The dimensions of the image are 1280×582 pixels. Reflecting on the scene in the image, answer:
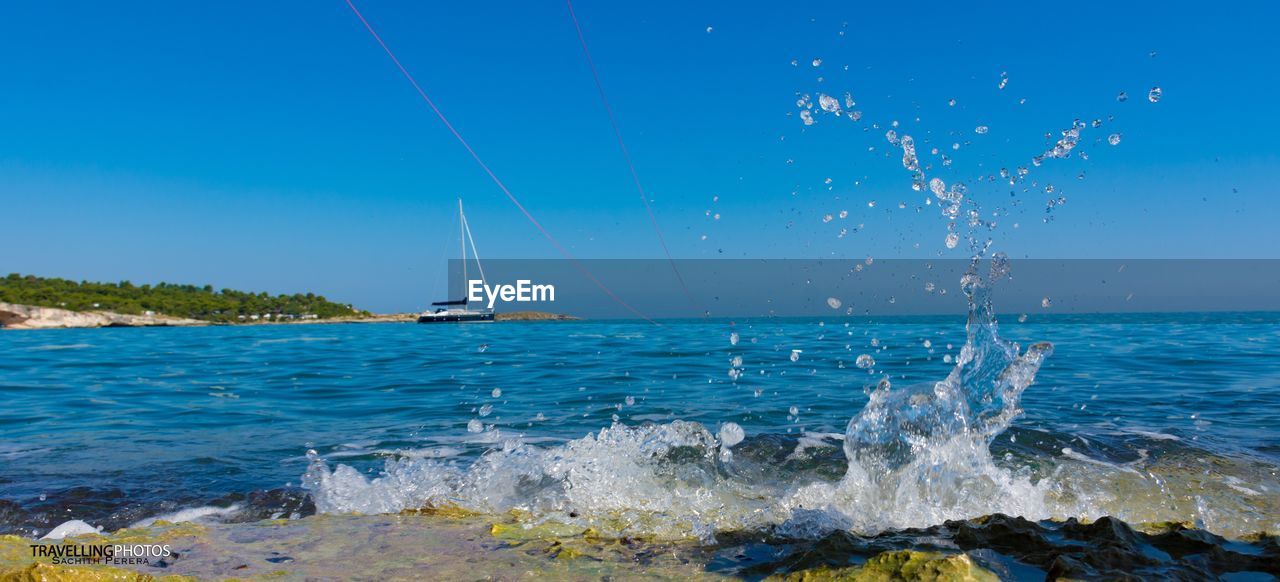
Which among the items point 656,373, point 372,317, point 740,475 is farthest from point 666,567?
point 372,317

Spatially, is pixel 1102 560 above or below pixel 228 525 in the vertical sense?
above

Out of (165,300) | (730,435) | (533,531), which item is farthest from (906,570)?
(165,300)

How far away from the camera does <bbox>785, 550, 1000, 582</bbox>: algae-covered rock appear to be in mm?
2879

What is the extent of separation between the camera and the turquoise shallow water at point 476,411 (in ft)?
20.4

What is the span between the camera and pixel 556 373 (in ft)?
46.6

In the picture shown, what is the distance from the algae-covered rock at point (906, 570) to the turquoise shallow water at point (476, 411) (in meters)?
3.24

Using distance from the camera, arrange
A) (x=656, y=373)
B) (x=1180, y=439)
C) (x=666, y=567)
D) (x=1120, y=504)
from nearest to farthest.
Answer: (x=666, y=567)
(x=1120, y=504)
(x=1180, y=439)
(x=656, y=373)

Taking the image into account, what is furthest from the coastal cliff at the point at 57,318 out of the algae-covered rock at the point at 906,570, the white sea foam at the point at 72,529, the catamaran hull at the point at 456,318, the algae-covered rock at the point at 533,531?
the algae-covered rock at the point at 906,570

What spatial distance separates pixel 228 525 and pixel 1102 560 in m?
4.92

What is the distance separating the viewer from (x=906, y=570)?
296cm

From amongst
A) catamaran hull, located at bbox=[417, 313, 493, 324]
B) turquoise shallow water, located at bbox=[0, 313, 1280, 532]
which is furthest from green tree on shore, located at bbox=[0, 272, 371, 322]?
turquoise shallow water, located at bbox=[0, 313, 1280, 532]

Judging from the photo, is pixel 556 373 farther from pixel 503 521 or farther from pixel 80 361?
pixel 80 361

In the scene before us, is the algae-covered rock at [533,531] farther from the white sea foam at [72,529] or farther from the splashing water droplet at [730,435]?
the splashing water droplet at [730,435]

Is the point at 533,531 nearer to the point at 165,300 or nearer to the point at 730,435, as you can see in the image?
the point at 730,435
